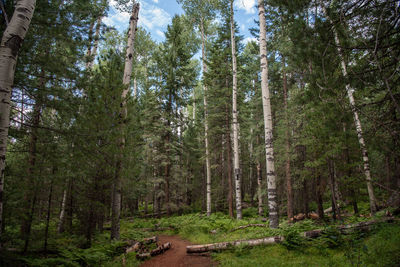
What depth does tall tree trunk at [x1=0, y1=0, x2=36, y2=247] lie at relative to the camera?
330 centimetres

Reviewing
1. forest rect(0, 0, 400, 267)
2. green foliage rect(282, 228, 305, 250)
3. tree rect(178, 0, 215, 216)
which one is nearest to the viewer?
forest rect(0, 0, 400, 267)

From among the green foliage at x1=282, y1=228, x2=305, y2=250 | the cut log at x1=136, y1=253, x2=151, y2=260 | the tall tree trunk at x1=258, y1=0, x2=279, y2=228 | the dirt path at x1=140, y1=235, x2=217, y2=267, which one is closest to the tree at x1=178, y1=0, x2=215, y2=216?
the tall tree trunk at x1=258, y1=0, x2=279, y2=228

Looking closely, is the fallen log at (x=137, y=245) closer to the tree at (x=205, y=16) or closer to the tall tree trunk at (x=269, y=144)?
the tall tree trunk at (x=269, y=144)

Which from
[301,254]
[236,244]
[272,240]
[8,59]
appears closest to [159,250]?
[236,244]

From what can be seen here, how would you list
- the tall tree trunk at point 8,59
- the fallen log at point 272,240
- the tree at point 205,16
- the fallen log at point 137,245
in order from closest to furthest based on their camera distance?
1. the tall tree trunk at point 8,59
2. the fallen log at point 272,240
3. the fallen log at point 137,245
4. the tree at point 205,16

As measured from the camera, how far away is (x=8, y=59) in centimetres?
345

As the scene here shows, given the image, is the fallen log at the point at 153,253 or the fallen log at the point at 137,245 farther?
the fallen log at the point at 137,245

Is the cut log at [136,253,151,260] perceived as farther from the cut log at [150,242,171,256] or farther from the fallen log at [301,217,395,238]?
the fallen log at [301,217,395,238]

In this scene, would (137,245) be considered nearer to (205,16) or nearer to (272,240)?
(272,240)

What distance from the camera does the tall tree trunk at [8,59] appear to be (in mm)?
3303

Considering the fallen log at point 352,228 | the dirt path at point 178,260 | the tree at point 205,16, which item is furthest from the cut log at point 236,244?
the tree at point 205,16

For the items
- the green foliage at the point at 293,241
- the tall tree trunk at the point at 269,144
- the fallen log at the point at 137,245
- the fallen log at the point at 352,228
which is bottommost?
the fallen log at the point at 137,245

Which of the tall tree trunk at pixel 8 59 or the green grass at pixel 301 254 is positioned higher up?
the tall tree trunk at pixel 8 59

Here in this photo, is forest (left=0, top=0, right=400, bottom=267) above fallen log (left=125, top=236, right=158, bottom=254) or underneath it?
above
